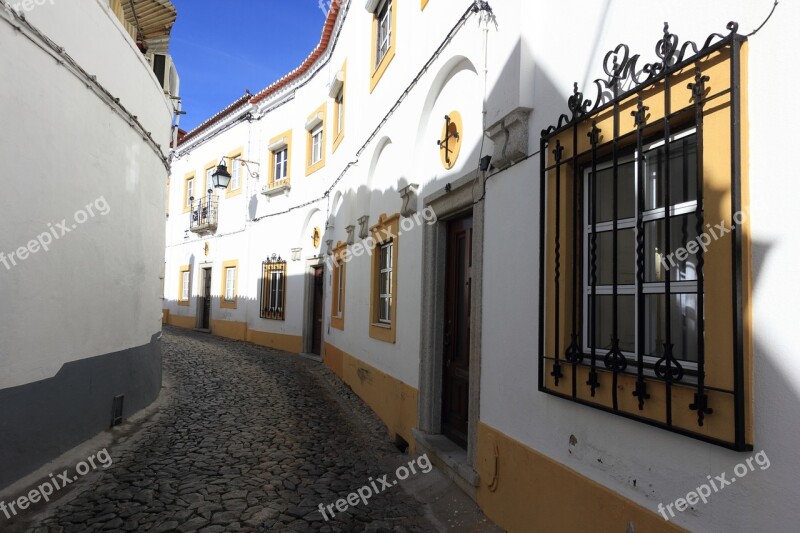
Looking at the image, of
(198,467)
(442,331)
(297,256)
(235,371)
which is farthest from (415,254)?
(297,256)

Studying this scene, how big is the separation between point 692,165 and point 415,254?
3711 mm

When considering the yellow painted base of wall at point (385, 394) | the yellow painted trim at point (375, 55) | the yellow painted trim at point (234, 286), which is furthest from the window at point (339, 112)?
the yellow painted trim at point (234, 286)

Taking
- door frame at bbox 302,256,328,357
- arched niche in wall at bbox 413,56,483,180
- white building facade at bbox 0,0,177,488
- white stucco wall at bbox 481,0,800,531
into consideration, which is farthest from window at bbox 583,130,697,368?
door frame at bbox 302,256,328,357

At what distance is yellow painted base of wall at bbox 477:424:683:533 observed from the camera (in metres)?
2.63

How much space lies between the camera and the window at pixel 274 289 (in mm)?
14414

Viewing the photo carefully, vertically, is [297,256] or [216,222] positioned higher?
[216,222]

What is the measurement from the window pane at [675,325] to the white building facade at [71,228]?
4.27 meters

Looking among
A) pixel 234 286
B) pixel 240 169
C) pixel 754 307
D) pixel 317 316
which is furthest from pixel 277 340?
pixel 754 307

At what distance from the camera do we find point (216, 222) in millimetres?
17875

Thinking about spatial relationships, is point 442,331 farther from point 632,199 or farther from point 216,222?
point 216,222

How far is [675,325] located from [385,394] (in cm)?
476

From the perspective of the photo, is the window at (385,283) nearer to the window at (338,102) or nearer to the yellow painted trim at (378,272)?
the yellow painted trim at (378,272)

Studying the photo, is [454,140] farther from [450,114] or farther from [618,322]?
[618,322]

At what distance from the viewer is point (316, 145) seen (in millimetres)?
13508
